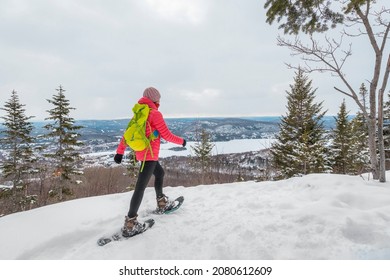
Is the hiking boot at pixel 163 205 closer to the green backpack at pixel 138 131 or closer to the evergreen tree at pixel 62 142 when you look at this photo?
the green backpack at pixel 138 131

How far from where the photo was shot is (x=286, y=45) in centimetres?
548

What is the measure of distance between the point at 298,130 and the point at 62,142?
20623mm

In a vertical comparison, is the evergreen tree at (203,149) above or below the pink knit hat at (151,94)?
below

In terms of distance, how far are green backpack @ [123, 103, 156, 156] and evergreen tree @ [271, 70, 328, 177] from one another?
17384 millimetres

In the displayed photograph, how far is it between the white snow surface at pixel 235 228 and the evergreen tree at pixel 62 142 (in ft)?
55.0

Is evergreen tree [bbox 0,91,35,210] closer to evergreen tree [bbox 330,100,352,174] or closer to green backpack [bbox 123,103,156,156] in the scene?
green backpack [bbox 123,103,156,156]

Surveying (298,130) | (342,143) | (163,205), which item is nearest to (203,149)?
(298,130)

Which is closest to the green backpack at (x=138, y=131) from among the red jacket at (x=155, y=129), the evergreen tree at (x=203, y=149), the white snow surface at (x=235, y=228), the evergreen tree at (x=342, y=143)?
the red jacket at (x=155, y=129)

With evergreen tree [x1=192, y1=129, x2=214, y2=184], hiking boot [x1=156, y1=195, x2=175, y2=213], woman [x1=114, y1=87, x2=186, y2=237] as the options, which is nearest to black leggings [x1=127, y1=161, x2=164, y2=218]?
woman [x1=114, y1=87, x2=186, y2=237]

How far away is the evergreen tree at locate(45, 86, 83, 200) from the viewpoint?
61.9 ft

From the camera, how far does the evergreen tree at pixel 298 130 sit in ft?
62.3

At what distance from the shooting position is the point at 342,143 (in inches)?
926

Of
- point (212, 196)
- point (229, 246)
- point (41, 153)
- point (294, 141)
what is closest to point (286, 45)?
point (212, 196)
